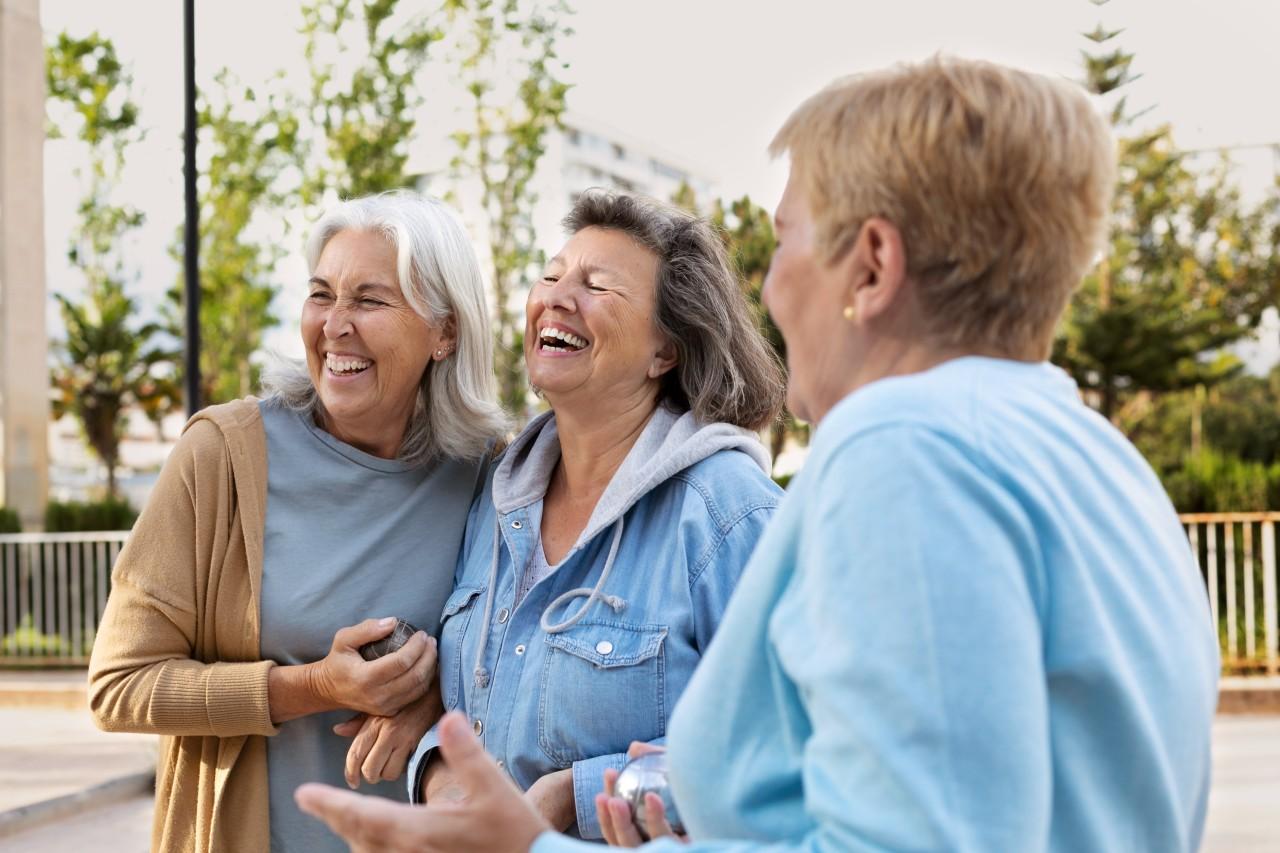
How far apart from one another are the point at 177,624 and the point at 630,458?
831mm

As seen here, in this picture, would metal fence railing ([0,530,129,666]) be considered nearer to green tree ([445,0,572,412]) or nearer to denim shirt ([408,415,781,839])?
green tree ([445,0,572,412])

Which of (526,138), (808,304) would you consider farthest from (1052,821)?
(526,138)

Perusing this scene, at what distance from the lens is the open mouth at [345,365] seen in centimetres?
245

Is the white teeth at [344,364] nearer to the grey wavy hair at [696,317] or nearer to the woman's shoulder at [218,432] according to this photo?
the woman's shoulder at [218,432]

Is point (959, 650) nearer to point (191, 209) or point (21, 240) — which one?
point (191, 209)

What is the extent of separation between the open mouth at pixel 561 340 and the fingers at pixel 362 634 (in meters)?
0.55

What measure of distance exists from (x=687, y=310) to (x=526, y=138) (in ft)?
37.4

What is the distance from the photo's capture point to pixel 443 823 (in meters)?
1.12

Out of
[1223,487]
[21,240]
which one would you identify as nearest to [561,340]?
[1223,487]

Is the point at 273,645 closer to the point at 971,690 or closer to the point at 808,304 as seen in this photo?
the point at 808,304

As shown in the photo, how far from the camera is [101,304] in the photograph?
18609mm

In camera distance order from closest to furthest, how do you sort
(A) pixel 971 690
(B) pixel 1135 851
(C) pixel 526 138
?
1. (A) pixel 971 690
2. (B) pixel 1135 851
3. (C) pixel 526 138

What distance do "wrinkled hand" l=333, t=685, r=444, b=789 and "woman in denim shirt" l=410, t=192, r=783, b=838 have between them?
6 cm

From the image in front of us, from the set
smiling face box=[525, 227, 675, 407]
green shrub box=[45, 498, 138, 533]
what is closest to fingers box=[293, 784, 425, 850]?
smiling face box=[525, 227, 675, 407]
